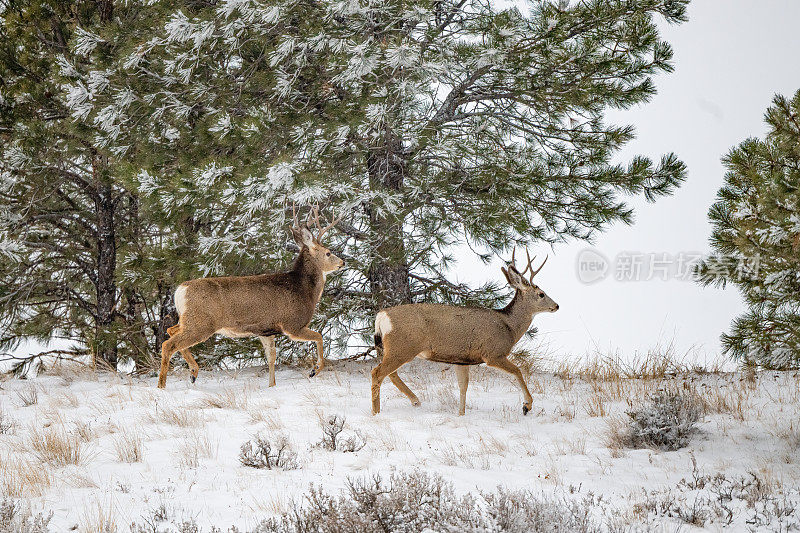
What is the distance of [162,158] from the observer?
392 inches

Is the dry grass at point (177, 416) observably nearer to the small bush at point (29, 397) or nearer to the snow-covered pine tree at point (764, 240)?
the small bush at point (29, 397)

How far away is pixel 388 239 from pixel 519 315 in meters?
2.54

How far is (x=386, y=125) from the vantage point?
29.1 ft

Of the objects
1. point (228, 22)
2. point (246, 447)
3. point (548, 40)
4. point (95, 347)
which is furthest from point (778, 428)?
point (95, 347)

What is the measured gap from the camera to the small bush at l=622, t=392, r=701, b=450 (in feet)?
19.8

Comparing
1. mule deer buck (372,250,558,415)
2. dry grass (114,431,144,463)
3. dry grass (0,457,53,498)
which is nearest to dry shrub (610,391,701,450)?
mule deer buck (372,250,558,415)

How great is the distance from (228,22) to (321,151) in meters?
2.18

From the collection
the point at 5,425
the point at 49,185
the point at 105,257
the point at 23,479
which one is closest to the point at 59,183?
→ the point at 49,185

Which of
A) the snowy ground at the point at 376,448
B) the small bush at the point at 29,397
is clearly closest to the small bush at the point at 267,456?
the snowy ground at the point at 376,448

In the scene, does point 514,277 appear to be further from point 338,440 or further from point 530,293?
point 338,440

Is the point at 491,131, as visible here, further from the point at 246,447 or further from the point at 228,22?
the point at 246,447

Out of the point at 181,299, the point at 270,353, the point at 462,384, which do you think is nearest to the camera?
the point at 462,384

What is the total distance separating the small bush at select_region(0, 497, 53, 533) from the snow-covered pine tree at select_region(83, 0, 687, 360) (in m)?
4.23

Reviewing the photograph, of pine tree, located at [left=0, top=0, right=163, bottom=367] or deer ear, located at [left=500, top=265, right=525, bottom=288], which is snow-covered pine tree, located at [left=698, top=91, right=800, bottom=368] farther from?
pine tree, located at [left=0, top=0, right=163, bottom=367]
